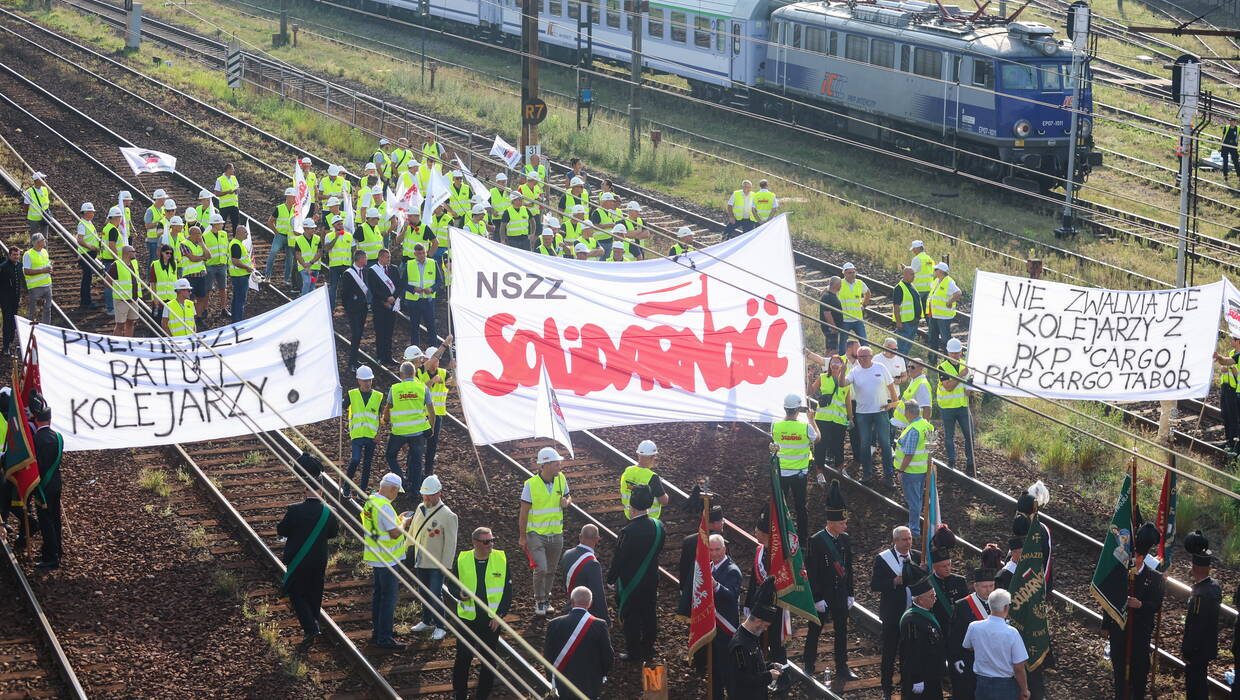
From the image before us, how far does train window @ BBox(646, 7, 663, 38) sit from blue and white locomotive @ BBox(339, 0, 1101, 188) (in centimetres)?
4

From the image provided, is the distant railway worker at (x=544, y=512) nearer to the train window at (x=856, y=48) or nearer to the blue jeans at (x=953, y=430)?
the blue jeans at (x=953, y=430)

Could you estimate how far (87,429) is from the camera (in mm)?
13125

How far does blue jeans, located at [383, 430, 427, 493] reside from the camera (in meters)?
15.7

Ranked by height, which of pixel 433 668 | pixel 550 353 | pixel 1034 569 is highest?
pixel 550 353

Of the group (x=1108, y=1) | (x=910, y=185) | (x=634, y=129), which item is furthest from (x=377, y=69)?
(x=1108, y=1)

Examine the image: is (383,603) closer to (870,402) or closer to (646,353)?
(646,353)

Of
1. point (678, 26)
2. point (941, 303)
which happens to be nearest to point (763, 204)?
point (941, 303)

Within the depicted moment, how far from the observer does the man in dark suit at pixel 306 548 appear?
1280 cm

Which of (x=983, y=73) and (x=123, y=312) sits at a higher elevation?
(x=983, y=73)

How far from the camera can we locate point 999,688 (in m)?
10.9

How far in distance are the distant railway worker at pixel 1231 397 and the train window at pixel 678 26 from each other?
976 inches

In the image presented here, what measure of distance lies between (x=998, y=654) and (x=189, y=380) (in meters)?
7.74

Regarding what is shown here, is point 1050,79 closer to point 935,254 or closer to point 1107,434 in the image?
point 935,254

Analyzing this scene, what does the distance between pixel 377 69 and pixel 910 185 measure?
64.4 feet
